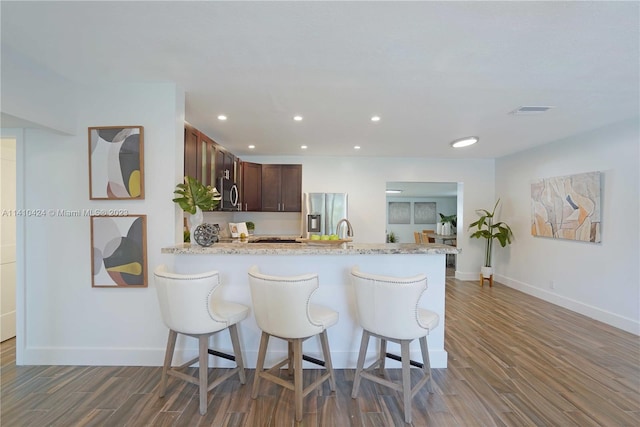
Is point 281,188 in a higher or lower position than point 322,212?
higher

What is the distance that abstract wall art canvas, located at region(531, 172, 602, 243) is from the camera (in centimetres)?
382

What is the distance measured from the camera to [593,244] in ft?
12.6

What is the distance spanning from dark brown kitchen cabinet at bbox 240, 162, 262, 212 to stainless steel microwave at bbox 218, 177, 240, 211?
0.55 meters

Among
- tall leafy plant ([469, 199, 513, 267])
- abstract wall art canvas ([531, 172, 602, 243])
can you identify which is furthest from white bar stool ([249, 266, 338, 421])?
tall leafy plant ([469, 199, 513, 267])

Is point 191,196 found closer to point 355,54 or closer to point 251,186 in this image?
point 355,54

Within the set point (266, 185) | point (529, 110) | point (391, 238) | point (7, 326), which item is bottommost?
point (7, 326)

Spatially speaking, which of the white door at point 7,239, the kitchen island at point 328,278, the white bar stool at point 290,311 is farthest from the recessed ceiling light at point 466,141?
the white door at point 7,239

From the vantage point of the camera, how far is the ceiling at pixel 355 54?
162 cm

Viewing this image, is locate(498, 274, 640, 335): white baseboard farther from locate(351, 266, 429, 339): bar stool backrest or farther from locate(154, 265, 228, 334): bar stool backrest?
locate(154, 265, 228, 334): bar stool backrest

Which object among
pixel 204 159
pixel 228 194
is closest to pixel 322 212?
pixel 228 194

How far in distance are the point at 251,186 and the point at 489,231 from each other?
4661 millimetres

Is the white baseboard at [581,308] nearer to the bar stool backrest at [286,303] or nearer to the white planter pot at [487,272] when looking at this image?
the white planter pot at [487,272]

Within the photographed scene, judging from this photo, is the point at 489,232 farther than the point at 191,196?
Yes

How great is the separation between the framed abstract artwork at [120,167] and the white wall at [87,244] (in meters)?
0.06
